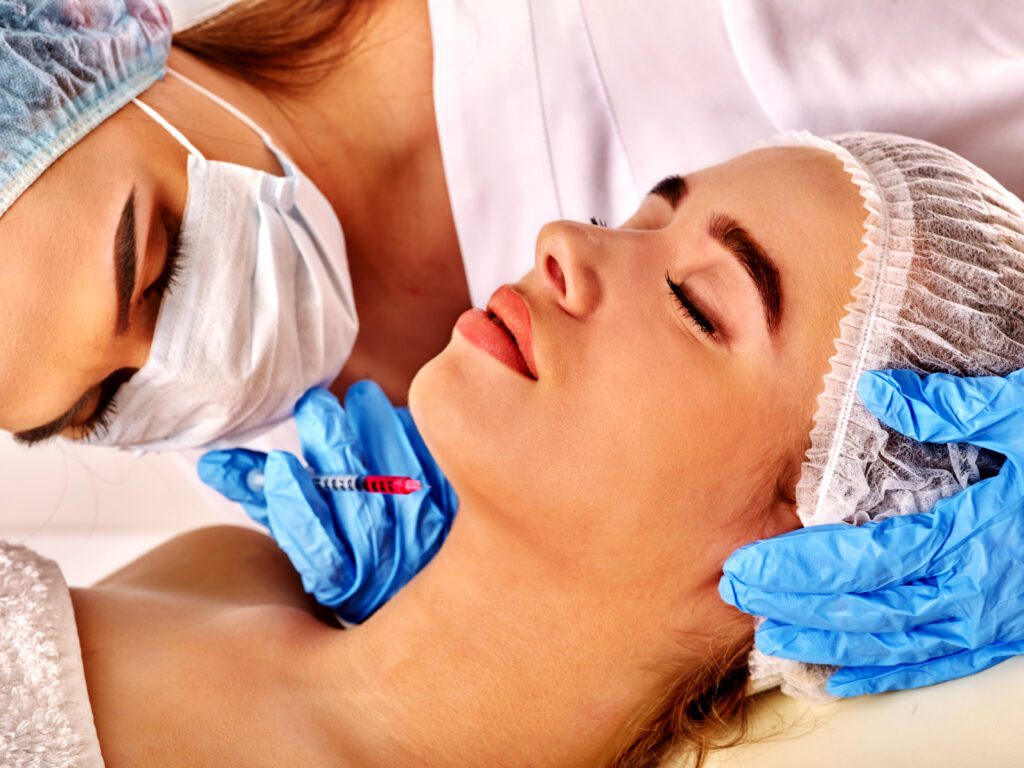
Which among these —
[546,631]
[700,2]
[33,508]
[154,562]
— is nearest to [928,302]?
[546,631]

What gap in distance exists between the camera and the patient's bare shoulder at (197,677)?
1.20 m

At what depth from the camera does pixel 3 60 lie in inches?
47.0

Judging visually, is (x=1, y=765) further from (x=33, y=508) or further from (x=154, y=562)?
(x=33, y=508)

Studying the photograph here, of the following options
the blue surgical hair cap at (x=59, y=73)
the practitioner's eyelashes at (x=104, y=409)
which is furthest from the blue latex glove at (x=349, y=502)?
the blue surgical hair cap at (x=59, y=73)

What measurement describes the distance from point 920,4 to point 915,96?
0.47 feet

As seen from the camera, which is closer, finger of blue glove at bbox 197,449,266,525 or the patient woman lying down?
the patient woman lying down

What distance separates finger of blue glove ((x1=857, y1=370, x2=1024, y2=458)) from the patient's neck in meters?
0.39

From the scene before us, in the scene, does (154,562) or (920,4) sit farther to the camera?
(154,562)

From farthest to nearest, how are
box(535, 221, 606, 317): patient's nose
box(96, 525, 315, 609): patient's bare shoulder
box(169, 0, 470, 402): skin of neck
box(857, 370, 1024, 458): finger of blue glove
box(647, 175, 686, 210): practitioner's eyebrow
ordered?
1. box(169, 0, 470, 402): skin of neck
2. box(96, 525, 315, 609): patient's bare shoulder
3. box(647, 175, 686, 210): practitioner's eyebrow
4. box(535, 221, 606, 317): patient's nose
5. box(857, 370, 1024, 458): finger of blue glove

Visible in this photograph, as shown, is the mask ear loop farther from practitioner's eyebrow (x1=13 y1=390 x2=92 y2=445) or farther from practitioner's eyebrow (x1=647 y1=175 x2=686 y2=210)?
practitioner's eyebrow (x1=647 y1=175 x2=686 y2=210)

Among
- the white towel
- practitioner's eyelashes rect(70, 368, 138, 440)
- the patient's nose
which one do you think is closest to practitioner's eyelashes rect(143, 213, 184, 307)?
practitioner's eyelashes rect(70, 368, 138, 440)

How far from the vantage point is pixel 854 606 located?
3.66 feet

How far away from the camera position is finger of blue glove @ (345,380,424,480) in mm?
1644

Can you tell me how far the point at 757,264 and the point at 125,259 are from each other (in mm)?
815
